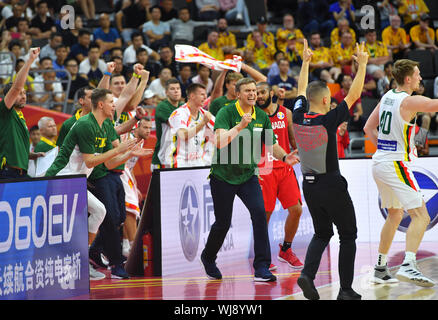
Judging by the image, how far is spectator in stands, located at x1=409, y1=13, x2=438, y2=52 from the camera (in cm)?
1830

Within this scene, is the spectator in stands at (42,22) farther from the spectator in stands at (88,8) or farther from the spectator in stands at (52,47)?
the spectator in stands at (88,8)

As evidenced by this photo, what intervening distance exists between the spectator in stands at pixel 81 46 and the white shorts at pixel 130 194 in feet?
21.3

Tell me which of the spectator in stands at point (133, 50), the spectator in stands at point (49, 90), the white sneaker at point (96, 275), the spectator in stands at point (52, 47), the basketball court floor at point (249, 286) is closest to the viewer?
the basketball court floor at point (249, 286)

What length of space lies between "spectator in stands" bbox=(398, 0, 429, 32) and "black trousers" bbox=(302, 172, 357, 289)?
44.1ft

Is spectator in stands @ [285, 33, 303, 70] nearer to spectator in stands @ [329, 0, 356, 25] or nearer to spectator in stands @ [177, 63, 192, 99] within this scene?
spectator in stands @ [329, 0, 356, 25]

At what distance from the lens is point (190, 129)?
9.62 metres

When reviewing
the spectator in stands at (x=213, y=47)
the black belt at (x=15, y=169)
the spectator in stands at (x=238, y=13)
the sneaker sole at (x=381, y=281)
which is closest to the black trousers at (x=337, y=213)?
the sneaker sole at (x=381, y=281)

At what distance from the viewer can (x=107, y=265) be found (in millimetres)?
9672

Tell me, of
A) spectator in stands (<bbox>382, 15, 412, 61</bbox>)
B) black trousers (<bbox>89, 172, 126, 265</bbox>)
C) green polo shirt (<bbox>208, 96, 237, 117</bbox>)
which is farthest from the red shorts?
spectator in stands (<bbox>382, 15, 412, 61</bbox>)

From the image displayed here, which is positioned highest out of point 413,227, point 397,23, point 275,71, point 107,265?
point 397,23

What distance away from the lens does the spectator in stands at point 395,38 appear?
18.2m

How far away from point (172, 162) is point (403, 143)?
3.50 m
